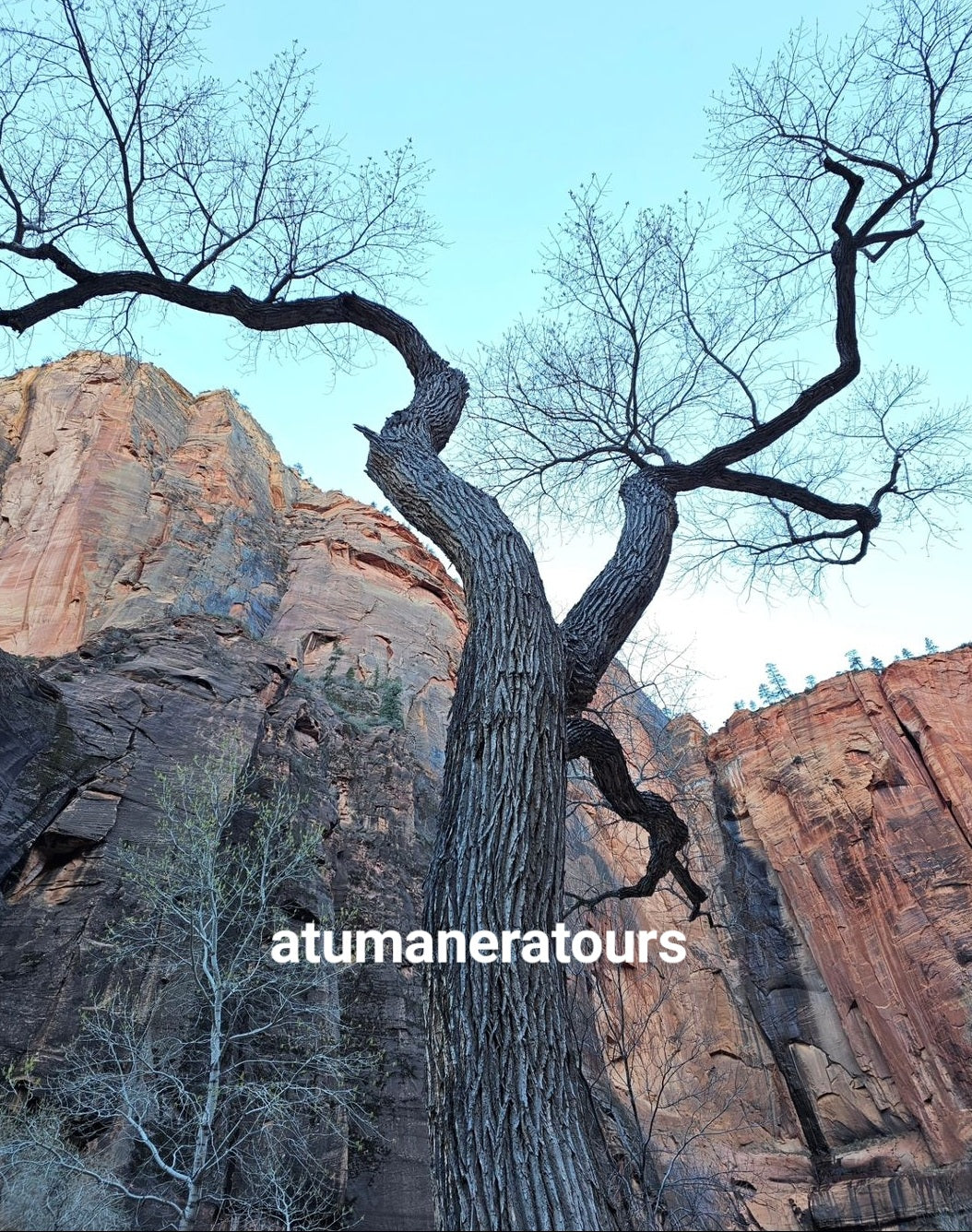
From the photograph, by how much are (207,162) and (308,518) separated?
21.0 meters

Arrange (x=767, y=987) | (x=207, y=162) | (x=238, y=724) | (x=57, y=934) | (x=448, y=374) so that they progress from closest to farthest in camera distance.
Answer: (x=448, y=374)
(x=207, y=162)
(x=57, y=934)
(x=238, y=724)
(x=767, y=987)

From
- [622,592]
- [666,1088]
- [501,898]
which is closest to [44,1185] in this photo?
[501,898]

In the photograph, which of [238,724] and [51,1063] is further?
[238,724]

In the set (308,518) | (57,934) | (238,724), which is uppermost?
(308,518)

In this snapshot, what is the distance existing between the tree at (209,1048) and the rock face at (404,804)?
423mm

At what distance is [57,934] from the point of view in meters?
8.84

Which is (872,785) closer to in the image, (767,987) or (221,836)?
(767,987)

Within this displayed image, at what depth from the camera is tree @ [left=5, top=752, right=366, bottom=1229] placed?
7551 mm

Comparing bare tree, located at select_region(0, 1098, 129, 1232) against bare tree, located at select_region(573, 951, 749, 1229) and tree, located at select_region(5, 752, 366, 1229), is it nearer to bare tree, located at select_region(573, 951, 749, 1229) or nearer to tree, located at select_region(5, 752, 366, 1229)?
tree, located at select_region(5, 752, 366, 1229)

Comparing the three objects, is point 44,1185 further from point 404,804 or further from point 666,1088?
point 666,1088

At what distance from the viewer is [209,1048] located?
340 inches

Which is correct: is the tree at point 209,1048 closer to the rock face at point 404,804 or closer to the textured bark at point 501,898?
the rock face at point 404,804

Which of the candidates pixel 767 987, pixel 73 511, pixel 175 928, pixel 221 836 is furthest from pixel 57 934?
pixel 767 987

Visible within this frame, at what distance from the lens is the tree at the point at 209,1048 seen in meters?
7.55
